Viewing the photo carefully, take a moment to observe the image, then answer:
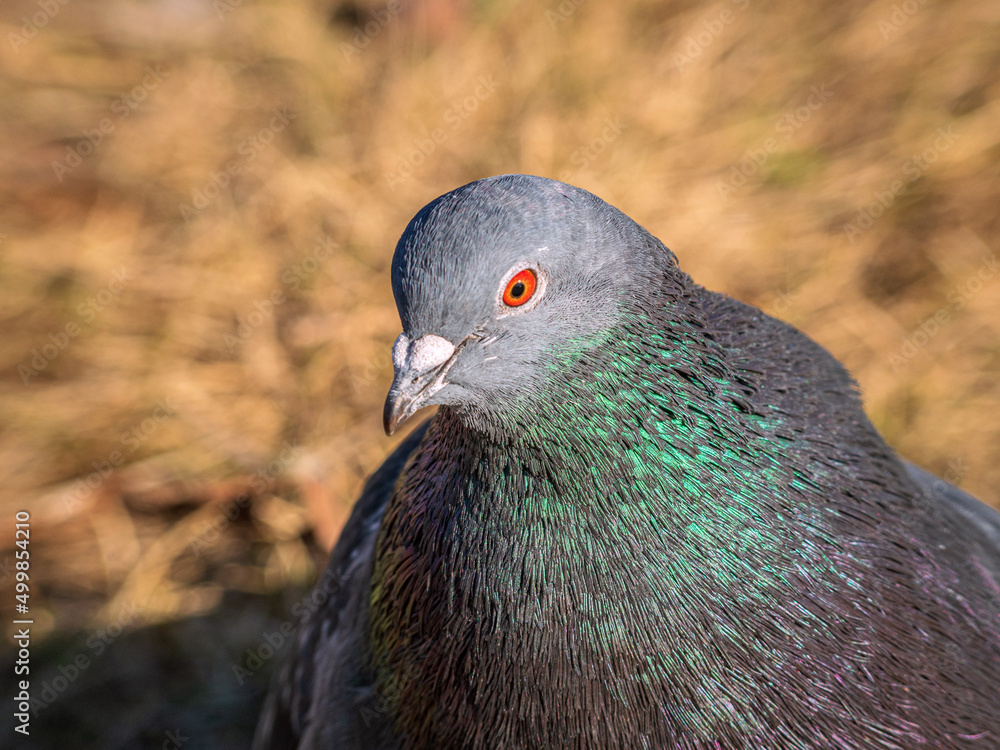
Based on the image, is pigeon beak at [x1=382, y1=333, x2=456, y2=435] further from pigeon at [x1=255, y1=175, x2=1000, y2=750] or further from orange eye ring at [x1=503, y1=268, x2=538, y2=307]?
orange eye ring at [x1=503, y1=268, x2=538, y2=307]

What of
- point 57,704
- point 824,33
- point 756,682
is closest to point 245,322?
point 57,704

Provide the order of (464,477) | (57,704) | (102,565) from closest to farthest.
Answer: (464,477)
(57,704)
(102,565)

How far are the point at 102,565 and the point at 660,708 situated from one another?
8.80 ft

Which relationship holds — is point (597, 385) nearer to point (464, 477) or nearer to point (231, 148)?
point (464, 477)

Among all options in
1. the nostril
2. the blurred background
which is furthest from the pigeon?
the blurred background

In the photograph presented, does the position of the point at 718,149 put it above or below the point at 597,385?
above

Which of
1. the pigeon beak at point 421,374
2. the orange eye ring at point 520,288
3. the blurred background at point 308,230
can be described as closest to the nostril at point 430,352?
the pigeon beak at point 421,374

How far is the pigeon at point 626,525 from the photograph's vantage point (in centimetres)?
127

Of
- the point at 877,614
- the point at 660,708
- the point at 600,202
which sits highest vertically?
the point at 600,202

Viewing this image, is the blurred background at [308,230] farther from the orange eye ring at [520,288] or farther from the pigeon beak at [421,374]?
the orange eye ring at [520,288]

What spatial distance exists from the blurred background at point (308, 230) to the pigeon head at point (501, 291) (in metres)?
2.22

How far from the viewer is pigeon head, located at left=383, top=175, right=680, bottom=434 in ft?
4.06

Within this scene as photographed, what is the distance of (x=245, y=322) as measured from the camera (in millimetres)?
3797

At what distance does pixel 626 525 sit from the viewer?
1.28 meters
